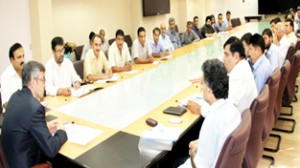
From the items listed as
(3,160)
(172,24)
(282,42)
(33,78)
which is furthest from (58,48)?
(172,24)

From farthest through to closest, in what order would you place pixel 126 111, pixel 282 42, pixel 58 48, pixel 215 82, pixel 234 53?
pixel 282 42 → pixel 58 48 → pixel 234 53 → pixel 126 111 → pixel 215 82

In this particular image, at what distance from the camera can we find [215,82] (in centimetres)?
178

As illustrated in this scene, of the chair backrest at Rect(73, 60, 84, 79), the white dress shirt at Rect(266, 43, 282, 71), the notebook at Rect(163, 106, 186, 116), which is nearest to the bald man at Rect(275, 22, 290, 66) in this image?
the white dress shirt at Rect(266, 43, 282, 71)

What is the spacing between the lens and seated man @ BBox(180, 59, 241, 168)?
5.27 ft

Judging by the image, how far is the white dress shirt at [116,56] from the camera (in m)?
4.66

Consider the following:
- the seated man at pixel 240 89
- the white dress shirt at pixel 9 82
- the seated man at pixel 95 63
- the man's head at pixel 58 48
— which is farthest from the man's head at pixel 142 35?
the seated man at pixel 240 89

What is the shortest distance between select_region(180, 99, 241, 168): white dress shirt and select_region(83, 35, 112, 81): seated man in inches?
92.2

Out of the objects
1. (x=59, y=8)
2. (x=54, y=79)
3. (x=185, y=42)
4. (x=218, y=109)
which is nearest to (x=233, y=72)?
(x=218, y=109)

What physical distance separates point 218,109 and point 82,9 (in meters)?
5.60

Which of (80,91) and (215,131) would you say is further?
(80,91)

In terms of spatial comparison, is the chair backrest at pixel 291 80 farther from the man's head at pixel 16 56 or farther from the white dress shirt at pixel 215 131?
the man's head at pixel 16 56

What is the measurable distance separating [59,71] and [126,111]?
1363 mm

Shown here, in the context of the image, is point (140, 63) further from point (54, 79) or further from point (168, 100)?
→ point (168, 100)

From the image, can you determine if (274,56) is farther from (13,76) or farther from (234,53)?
(13,76)
